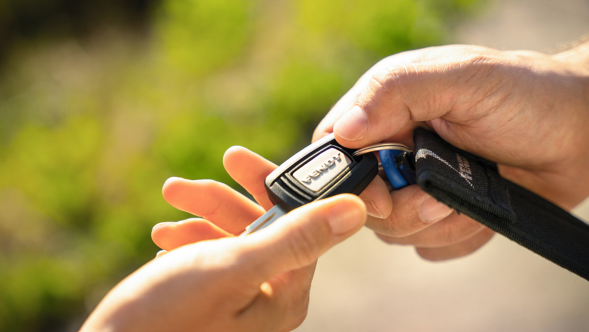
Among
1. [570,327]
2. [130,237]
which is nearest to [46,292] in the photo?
[130,237]

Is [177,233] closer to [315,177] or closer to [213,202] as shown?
[213,202]

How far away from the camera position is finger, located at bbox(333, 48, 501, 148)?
1138 mm

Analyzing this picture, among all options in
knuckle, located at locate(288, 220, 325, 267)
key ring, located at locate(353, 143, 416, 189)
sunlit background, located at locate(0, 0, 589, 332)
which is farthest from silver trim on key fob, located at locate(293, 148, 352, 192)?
sunlit background, located at locate(0, 0, 589, 332)

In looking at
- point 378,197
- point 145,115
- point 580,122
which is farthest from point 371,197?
point 145,115

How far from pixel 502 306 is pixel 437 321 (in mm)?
303

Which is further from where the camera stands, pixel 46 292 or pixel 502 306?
pixel 46 292

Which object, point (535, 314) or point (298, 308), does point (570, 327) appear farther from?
point (298, 308)

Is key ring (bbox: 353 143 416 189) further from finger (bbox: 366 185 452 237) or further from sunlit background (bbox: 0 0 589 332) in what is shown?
sunlit background (bbox: 0 0 589 332)

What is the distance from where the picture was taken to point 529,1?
3006 millimetres

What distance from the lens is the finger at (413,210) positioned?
49.7 inches

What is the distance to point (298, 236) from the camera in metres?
0.78

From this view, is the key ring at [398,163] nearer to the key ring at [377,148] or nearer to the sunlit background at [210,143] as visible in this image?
the key ring at [377,148]

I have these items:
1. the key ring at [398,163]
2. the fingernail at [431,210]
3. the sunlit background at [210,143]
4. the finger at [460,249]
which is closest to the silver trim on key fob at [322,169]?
the key ring at [398,163]

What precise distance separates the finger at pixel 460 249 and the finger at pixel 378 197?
72 cm
